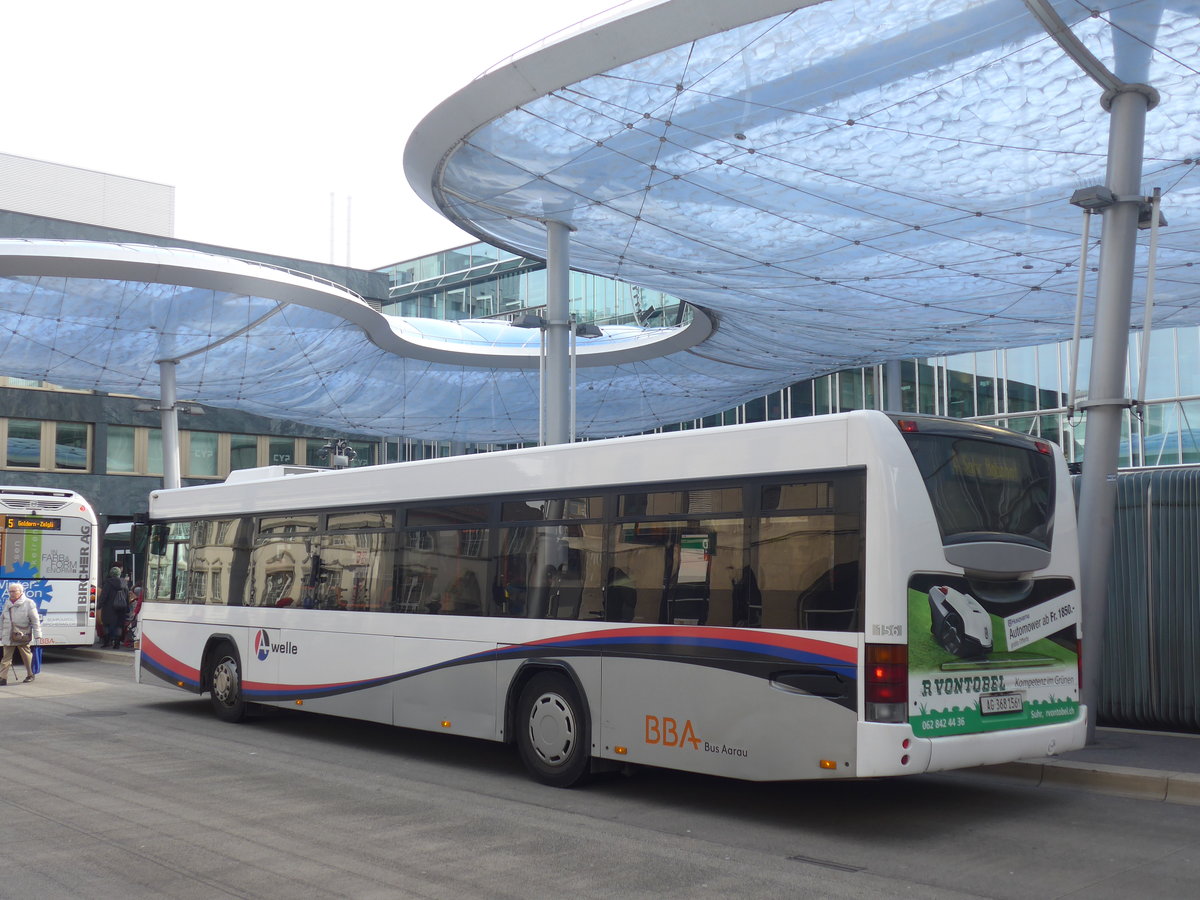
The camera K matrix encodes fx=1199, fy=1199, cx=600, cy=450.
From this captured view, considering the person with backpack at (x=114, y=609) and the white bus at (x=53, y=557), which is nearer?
the white bus at (x=53, y=557)

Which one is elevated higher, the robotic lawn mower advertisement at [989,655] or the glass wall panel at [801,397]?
the glass wall panel at [801,397]

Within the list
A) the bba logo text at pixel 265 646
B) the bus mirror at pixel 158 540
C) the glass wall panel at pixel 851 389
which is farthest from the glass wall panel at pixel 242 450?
the bba logo text at pixel 265 646

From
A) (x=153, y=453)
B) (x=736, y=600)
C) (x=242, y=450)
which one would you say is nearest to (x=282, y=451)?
(x=242, y=450)

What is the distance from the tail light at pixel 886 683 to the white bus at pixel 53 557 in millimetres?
20425

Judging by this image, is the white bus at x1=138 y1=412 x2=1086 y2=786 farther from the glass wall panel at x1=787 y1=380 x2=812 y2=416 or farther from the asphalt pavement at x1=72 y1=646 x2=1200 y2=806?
the glass wall panel at x1=787 y1=380 x2=812 y2=416

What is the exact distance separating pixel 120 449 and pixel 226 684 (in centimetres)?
3836

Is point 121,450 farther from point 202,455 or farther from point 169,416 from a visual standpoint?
point 169,416

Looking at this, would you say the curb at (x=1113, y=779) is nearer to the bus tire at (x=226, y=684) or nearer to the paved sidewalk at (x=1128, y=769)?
the paved sidewalk at (x=1128, y=769)

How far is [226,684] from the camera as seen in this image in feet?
48.3

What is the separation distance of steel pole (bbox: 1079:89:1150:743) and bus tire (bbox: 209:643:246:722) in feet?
31.5

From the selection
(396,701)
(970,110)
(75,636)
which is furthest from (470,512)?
(75,636)

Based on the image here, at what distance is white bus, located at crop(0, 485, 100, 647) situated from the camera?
23.7 m

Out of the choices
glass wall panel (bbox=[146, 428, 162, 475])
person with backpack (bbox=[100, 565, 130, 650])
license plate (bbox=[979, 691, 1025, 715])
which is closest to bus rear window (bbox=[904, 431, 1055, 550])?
license plate (bbox=[979, 691, 1025, 715])

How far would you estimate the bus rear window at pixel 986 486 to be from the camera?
27.4 ft
